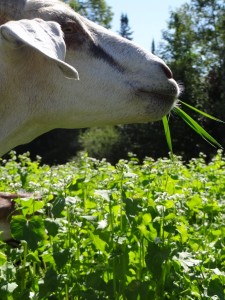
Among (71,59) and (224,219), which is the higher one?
(71,59)

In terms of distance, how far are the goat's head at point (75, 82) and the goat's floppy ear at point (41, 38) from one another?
0.10 m

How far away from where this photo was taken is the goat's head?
279 centimetres

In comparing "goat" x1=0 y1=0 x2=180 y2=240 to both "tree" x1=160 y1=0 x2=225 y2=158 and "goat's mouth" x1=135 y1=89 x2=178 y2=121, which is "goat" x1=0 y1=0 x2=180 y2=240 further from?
"tree" x1=160 y1=0 x2=225 y2=158

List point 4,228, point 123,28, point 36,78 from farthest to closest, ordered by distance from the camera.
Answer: point 123,28 → point 4,228 → point 36,78

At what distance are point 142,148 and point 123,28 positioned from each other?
2923cm

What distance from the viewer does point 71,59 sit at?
287 cm

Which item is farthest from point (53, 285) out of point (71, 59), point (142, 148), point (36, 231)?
point (142, 148)

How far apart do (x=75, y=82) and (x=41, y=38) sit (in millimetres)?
387

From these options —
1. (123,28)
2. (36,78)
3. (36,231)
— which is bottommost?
(123,28)

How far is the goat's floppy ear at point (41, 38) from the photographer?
94.4 inches

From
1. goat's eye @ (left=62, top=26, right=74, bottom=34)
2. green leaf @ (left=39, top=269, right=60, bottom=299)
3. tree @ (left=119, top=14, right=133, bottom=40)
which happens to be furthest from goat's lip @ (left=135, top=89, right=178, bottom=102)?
tree @ (left=119, top=14, right=133, bottom=40)

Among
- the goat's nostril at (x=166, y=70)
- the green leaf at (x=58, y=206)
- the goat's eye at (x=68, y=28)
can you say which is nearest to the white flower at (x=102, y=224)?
the green leaf at (x=58, y=206)

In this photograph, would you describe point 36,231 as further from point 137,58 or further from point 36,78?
point 137,58

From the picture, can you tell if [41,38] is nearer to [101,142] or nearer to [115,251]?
[115,251]
